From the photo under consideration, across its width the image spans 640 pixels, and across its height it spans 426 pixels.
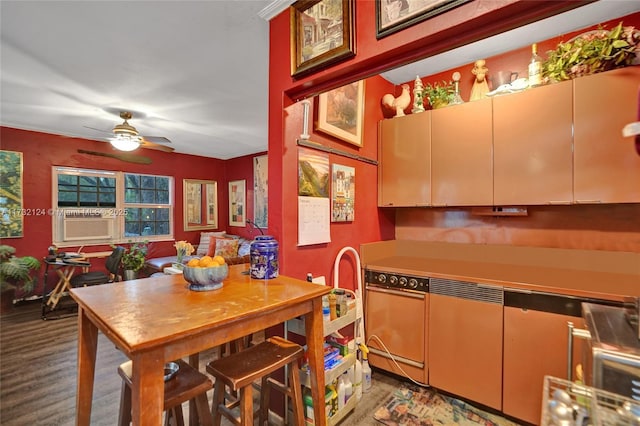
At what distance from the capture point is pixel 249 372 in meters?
1.16

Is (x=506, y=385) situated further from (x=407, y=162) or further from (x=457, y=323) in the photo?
(x=407, y=162)

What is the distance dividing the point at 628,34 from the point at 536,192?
967 mm

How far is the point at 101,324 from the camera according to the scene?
3.09ft

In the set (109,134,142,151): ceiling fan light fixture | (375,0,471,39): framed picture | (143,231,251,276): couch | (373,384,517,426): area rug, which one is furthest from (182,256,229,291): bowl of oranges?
(143,231,251,276): couch

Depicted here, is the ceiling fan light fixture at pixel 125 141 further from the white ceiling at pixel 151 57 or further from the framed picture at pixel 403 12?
the framed picture at pixel 403 12

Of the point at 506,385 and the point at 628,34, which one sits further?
the point at 506,385

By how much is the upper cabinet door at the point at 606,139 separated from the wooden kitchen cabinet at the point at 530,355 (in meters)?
0.81

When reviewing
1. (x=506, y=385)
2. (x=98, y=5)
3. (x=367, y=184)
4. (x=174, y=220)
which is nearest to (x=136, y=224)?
(x=174, y=220)

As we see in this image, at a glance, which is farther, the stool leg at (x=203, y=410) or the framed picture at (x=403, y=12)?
the stool leg at (x=203, y=410)

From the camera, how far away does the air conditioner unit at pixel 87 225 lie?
4461 mm

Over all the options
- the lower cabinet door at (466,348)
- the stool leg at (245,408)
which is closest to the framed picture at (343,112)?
the lower cabinet door at (466,348)

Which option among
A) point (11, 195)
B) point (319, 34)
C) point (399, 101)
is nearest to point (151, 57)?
point (319, 34)

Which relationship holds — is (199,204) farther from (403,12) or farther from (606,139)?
(606,139)

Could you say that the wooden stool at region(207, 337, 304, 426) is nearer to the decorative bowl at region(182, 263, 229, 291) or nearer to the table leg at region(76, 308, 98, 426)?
the decorative bowl at region(182, 263, 229, 291)
